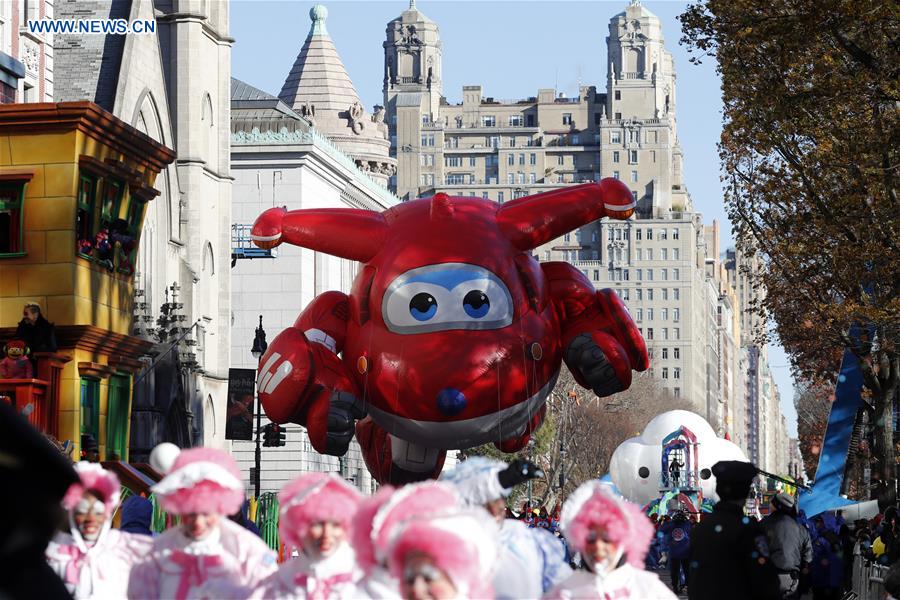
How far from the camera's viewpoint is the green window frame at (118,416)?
1129 inches

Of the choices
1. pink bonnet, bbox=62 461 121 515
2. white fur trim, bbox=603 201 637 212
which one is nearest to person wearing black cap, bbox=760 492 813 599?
white fur trim, bbox=603 201 637 212

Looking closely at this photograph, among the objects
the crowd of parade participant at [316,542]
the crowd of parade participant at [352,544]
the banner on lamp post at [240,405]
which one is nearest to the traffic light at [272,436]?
the banner on lamp post at [240,405]

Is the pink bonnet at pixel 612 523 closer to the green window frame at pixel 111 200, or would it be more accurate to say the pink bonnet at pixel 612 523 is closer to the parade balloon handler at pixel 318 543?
the parade balloon handler at pixel 318 543

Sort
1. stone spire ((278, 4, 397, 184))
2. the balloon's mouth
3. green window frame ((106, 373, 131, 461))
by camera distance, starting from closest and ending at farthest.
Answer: the balloon's mouth
green window frame ((106, 373, 131, 461))
stone spire ((278, 4, 397, 184))

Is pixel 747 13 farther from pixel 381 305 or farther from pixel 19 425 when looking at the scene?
pixel 19 425

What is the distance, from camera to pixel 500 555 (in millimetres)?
8336

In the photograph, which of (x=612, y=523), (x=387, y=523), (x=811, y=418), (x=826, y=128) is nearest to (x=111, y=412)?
(x=826, y=128)

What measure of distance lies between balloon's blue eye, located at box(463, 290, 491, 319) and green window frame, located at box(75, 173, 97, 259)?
1121 centimetres

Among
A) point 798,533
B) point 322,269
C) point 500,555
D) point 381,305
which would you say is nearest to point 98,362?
point 381,305

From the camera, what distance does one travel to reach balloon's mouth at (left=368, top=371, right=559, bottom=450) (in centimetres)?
1733

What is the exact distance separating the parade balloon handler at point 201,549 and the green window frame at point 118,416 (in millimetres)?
20892

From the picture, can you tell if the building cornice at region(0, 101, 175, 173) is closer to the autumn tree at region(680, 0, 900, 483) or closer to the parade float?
the autumn tree at region(680, 0, 900, 483)

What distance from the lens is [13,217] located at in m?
26.6

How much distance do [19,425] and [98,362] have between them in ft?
79.7
